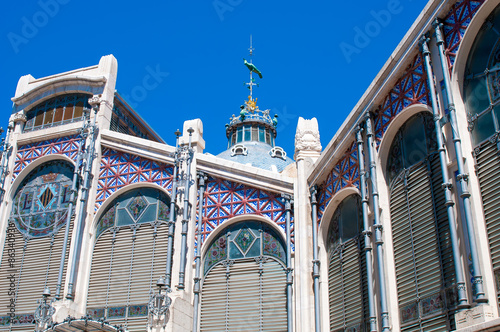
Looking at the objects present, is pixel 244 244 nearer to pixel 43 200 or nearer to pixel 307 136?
pixel 307 136

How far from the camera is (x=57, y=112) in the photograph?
27.3m

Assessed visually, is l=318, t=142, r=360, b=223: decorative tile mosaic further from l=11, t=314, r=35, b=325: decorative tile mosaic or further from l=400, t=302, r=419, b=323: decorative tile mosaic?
l=11, t=314, r=35, b=325: decorative tile mosaic

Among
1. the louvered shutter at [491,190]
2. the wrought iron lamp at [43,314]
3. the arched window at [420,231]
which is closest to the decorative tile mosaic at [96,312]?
the wrought iron lamp at [43,314]

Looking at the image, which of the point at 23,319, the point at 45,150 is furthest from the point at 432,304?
the point at 45,150

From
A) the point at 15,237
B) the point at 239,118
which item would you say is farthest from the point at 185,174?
the point at 239,118

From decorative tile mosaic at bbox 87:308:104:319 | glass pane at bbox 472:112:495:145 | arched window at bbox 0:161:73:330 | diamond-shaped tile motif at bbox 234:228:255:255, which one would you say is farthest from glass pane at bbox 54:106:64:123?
glass pane at bbox 472:112:495:145

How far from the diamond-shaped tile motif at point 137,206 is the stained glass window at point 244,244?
3205mm

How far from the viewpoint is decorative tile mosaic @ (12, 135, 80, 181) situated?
2595cm

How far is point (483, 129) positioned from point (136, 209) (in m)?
13.8

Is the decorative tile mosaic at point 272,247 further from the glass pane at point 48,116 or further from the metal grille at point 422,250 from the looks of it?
the glass pane at point 48,116

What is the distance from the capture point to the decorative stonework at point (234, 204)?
880 inches

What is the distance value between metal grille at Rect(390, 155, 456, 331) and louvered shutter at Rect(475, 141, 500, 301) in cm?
136

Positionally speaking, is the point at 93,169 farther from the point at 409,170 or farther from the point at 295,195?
the point at 409,170

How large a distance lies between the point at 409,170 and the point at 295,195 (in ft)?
18.9
